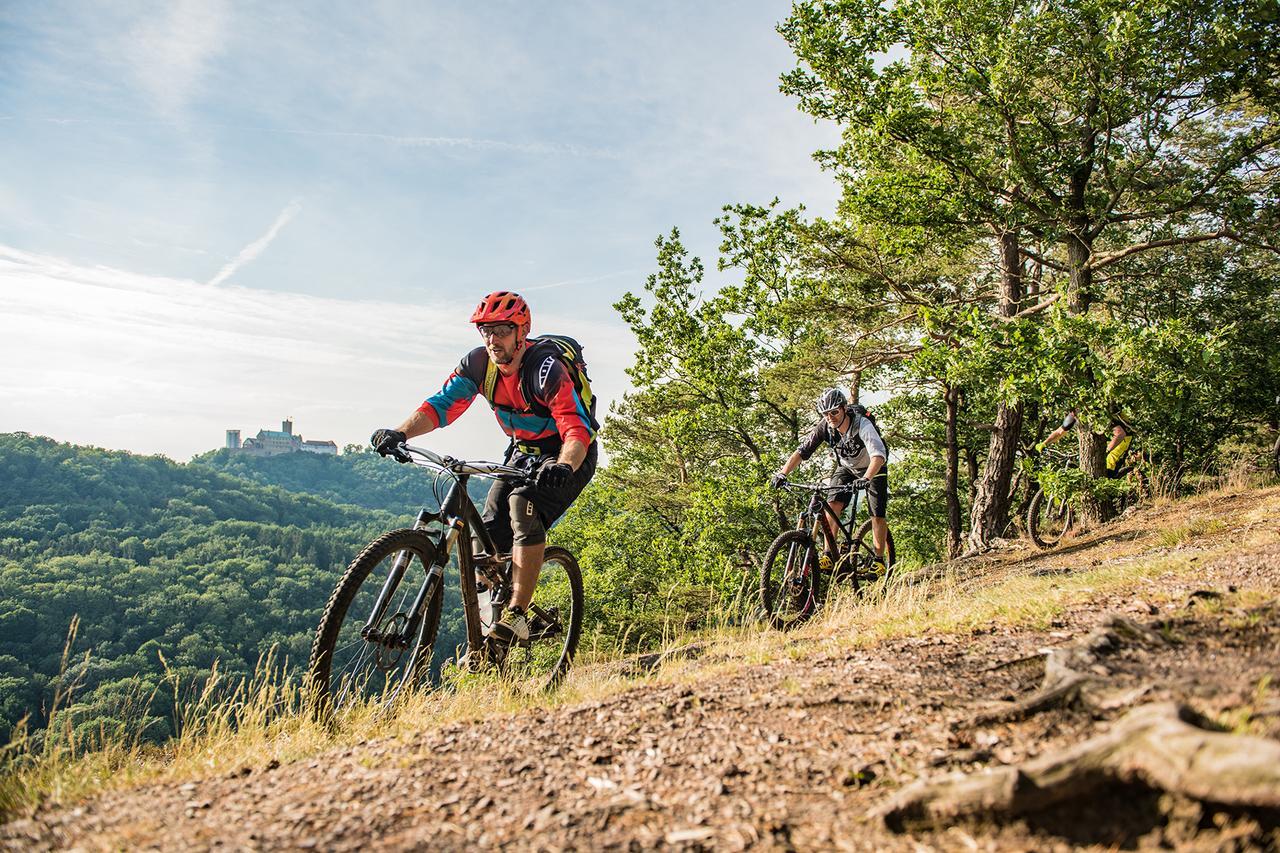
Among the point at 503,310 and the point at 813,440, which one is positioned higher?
the point at 503,310

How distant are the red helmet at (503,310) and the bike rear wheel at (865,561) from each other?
15.5 ft

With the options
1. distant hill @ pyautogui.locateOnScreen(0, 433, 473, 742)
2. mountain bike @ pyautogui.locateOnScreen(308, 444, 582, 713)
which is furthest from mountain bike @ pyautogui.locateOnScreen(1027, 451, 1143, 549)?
distant hill @ pyautogui.locateOnScreen(0, 433, 473, 742)

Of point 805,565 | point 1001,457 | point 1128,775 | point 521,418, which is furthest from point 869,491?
point 1001,457

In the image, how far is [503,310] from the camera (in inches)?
195

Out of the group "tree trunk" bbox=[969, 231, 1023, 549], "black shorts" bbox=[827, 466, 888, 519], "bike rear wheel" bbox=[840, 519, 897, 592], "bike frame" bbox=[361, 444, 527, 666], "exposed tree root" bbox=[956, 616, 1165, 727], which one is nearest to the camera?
"exposed tree root" bbox=[956, 616, 1165, 727]

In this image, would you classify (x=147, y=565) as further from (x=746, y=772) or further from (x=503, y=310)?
(x=746, y=772)

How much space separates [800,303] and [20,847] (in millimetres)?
15853

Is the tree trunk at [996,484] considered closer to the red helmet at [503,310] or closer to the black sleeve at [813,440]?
the black sleeve at [813,440]

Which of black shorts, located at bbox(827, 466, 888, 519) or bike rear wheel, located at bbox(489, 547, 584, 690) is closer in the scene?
bike rear wheel, located at bbox(489, 547, 584, 690)

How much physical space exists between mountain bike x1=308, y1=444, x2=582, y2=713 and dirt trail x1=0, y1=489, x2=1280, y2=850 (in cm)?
82

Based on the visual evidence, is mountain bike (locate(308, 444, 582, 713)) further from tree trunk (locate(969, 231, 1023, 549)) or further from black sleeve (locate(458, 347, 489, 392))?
tree trunk (locate(969, 231, 1023, 549))

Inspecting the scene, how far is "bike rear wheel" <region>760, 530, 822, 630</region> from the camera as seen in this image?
7.42m

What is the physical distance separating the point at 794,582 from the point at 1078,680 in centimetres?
490

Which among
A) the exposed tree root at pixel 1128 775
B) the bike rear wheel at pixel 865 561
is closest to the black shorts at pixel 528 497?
the exposed tree root at pixel 1128 775
